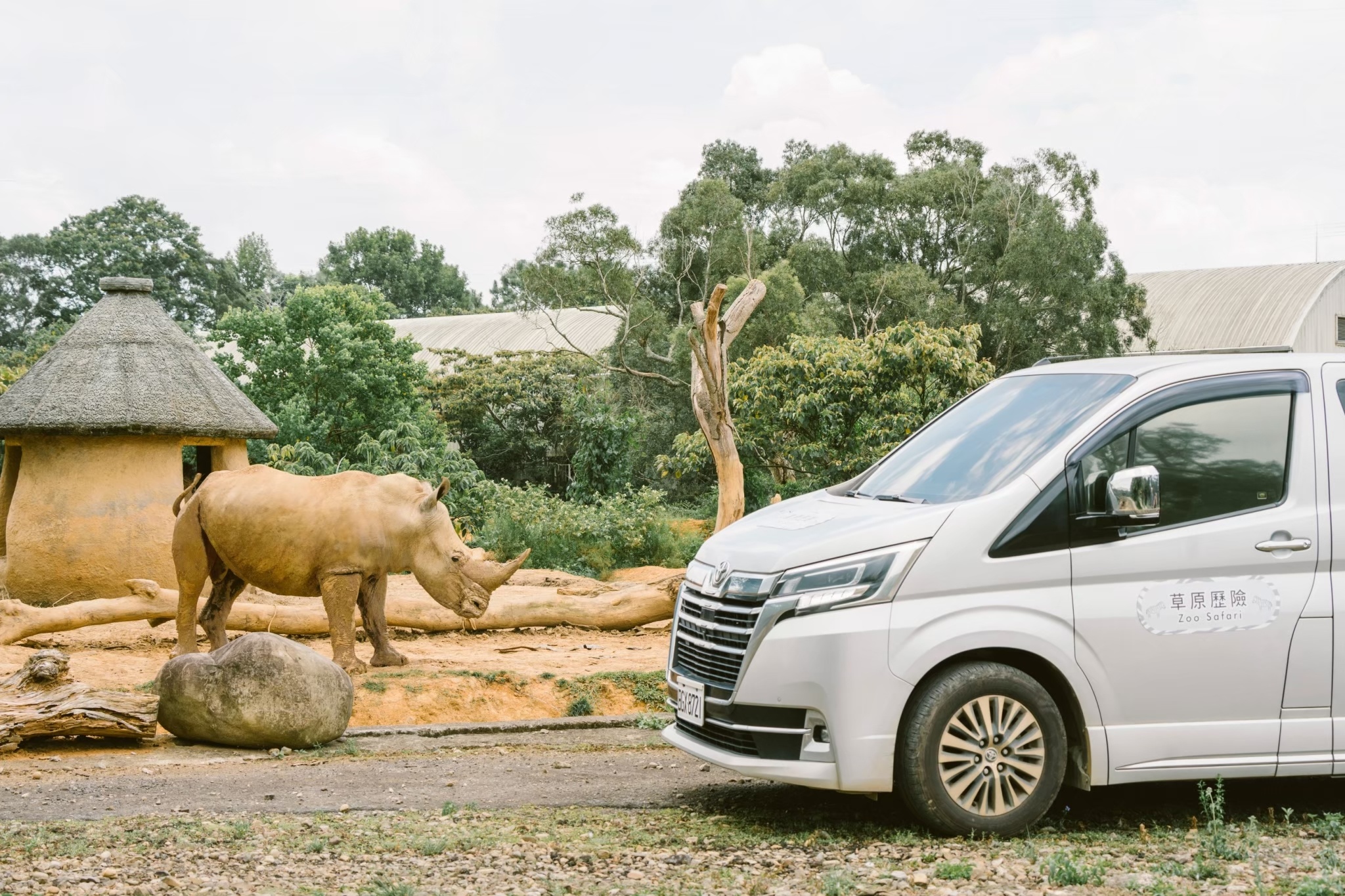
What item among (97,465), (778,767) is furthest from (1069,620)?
(97,465)

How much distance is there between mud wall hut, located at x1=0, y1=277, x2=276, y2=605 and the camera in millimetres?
16016

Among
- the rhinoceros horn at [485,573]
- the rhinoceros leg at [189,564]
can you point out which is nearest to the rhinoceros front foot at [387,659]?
the rhinoceros horn at [485,573]

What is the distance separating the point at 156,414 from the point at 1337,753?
14.1 m

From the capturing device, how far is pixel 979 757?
18.6 ft

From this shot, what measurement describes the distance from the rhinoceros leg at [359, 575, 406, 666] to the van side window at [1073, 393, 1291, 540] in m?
7.29

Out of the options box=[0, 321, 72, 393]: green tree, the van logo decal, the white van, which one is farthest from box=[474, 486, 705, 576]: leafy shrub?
the van logo decal

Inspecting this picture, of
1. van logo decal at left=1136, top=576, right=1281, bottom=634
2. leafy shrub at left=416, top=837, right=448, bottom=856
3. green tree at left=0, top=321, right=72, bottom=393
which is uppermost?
green tree at left=0, top=321, right=72, bottom=393

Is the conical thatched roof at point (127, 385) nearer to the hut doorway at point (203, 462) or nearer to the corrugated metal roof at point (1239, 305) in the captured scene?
the hut doorway at point (203, 462)

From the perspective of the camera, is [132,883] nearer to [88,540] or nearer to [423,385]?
[88,540]

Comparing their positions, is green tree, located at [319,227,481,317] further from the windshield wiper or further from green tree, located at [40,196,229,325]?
the windshield wiper

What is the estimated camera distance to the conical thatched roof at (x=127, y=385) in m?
16.0

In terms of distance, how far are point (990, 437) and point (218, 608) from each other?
26.7 ft

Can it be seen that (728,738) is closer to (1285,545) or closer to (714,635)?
(714,635)

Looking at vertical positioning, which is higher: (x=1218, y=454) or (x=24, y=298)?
(x=24, y=298)
